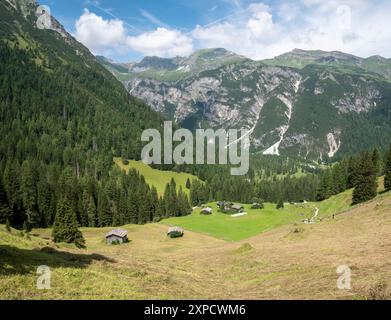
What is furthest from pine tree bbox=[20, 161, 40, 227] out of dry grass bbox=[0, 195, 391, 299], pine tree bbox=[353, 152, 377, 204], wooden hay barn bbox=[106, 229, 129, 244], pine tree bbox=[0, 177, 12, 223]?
pine tree bbox=[353, 152, 377, 204]

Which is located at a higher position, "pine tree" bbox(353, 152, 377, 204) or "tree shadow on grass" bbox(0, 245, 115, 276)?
"pine tree" bbox(353, 152, 377, 204)

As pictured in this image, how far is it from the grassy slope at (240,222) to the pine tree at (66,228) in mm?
43163

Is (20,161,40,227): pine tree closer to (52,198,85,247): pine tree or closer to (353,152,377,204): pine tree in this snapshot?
(52,198,85,247): pine tree

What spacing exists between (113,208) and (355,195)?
8764 cm

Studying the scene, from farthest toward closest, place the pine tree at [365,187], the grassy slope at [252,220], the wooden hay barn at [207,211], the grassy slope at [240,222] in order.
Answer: the wooden hay barn at [207,211] → the grassy slope at [240,222] → the grassy slope at [252,220] → the pine tree at [365,187]

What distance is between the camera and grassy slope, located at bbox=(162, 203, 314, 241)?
367ft

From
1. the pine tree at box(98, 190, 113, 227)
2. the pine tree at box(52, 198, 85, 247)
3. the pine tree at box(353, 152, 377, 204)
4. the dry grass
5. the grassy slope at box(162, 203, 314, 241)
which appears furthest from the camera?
the pine tree at box(98, 190, 113, 227)

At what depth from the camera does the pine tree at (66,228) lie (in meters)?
75.9

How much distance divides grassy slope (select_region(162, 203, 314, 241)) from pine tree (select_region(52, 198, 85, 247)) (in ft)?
142

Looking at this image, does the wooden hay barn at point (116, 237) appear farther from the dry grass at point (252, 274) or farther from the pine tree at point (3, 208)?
the dry grass at point (252, 274)

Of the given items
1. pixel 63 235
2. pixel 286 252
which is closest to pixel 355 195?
pixel 286 252

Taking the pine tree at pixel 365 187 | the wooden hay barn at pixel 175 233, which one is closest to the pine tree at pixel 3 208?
the wooden hay barn at pixel 175 233

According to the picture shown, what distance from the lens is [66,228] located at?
253 feet
